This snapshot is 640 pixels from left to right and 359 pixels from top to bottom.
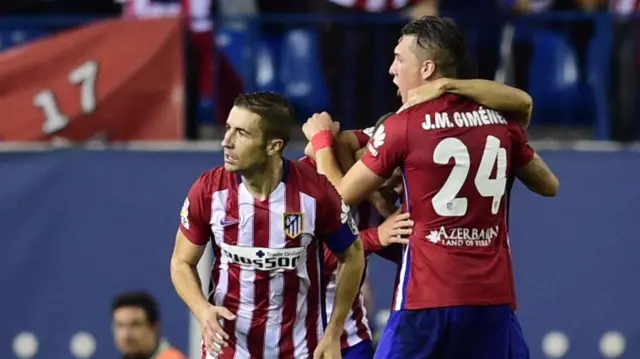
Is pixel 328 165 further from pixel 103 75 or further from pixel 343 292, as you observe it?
pixel 103 75

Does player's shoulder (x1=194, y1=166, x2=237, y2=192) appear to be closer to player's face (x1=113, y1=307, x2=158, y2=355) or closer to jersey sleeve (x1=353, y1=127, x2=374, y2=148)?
jersey sleeve (x1=353, y1=127, x2=374, y2=148)

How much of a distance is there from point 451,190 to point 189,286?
1091 millimetres

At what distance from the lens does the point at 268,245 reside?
6164 mm

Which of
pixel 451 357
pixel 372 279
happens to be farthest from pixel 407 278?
pixel 372 279

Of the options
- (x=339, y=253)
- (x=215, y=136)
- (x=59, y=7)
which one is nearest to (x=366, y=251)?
(x=339, y=253)

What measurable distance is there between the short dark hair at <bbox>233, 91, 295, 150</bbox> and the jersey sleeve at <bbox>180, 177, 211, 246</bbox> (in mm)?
357

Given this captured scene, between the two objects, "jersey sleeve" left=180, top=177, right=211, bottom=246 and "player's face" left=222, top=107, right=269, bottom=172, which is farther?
"jersey sleeve" left=180, top=177, right=211, bottom=246

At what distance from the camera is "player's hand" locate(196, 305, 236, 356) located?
592 centimetres

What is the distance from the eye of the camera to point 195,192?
6176 millimetres

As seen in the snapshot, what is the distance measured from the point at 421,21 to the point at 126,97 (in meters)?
3.73

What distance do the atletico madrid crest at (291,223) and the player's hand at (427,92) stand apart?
0.60 meters

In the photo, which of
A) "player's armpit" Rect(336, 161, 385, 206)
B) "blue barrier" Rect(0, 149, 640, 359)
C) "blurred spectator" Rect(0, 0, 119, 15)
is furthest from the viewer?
"blurred spectator" Rect(0, 0, 119, 15)

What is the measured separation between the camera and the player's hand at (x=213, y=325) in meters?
5.92

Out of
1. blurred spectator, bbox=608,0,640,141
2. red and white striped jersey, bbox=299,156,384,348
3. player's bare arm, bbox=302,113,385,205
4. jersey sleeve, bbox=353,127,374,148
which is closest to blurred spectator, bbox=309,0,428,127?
blurred spectator, bbox=608,0,640,141
